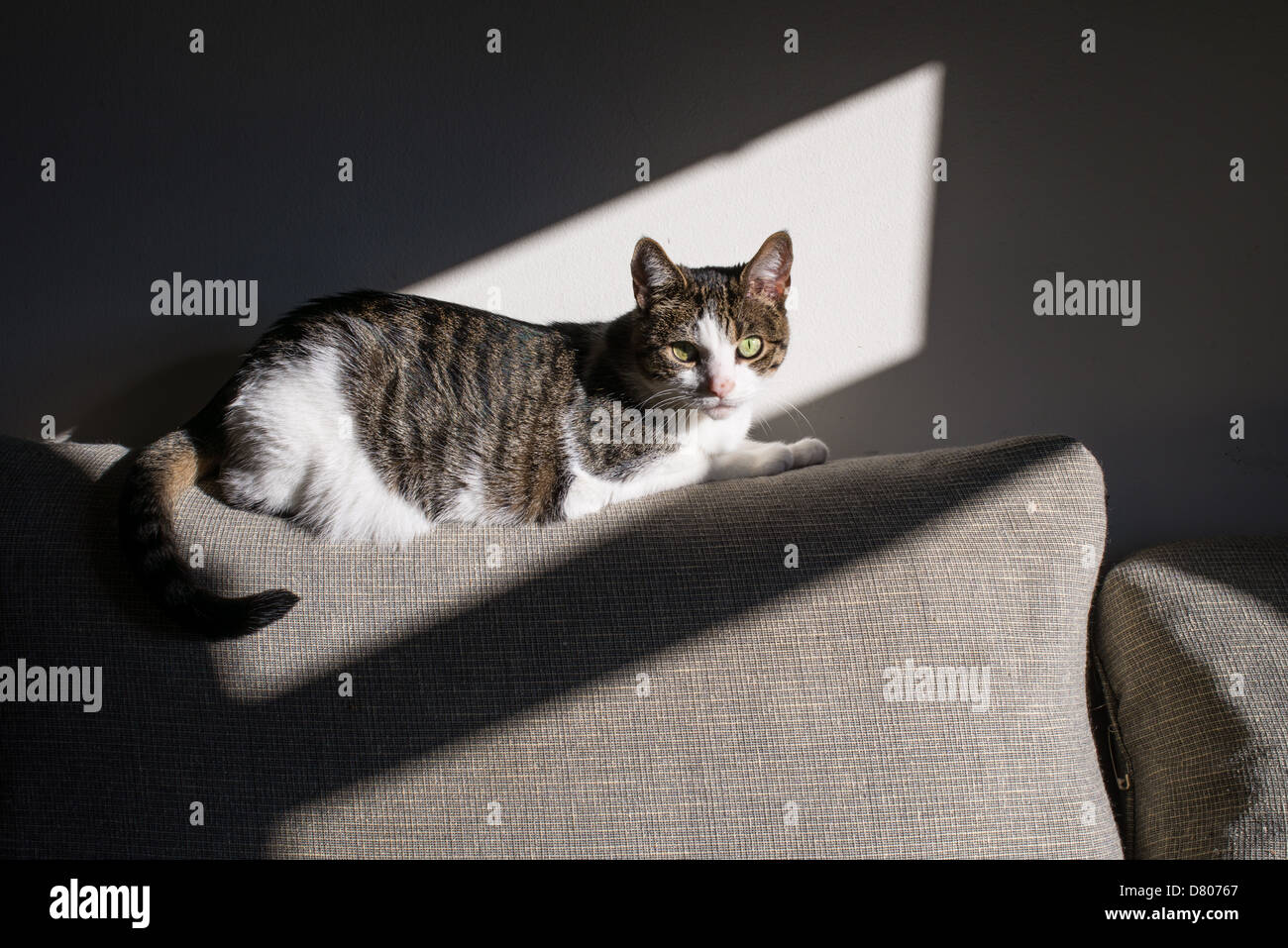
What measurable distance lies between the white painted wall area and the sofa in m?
0.44

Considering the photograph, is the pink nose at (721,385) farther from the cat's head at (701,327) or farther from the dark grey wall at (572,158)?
the dark grey wall at (572,158)

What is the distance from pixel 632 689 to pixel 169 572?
1.96ft

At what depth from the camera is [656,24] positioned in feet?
4.94

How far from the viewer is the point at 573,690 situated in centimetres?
113

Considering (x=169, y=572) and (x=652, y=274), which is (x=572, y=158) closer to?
(x=652, y=274)

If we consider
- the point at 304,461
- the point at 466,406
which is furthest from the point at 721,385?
the point at 304,461

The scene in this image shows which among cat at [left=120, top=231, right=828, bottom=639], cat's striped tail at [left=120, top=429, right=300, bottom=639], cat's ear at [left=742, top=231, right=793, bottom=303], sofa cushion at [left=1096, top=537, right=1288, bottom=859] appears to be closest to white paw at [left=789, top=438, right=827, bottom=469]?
cat at [left=120, top=231, right=828, bottom=639]

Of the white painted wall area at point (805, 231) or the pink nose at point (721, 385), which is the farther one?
the white painted wall area at point (805, 231)

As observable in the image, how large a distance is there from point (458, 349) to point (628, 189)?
0.45 m

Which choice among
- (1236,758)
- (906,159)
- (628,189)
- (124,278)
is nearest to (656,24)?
(628,189)

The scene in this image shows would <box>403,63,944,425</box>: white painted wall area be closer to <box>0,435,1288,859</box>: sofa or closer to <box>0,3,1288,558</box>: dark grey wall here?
<box>0,3,1288,558</box>: dark grey wall

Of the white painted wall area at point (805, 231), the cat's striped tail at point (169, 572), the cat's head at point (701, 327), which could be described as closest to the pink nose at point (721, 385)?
the cat's head at point (701, 327)

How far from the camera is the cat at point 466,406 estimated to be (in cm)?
126

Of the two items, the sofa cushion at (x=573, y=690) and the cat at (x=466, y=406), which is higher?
the cat at (x=466, y=406)
